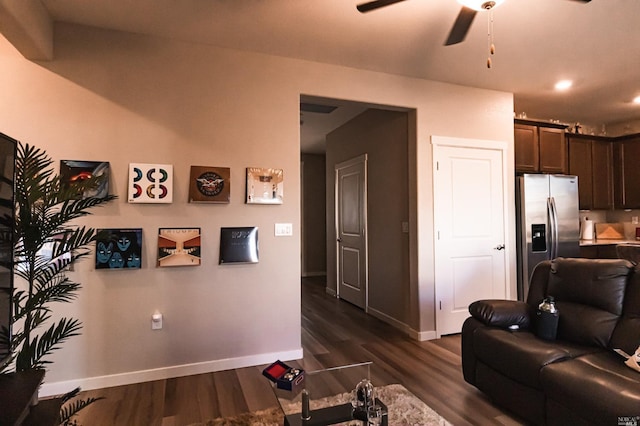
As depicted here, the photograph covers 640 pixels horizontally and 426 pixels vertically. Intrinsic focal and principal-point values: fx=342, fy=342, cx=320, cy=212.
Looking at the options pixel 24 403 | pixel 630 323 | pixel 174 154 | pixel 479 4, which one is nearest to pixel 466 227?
pixel 630 323

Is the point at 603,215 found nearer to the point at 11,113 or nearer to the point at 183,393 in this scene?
the point at 183,393

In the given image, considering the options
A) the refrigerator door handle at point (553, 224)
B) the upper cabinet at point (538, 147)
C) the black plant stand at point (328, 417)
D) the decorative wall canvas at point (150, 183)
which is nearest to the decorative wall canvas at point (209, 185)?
the decorative wall canvas at point (150, 183)

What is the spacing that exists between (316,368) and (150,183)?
2.09 metres

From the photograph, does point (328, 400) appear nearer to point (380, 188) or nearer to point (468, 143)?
point (380, 188)

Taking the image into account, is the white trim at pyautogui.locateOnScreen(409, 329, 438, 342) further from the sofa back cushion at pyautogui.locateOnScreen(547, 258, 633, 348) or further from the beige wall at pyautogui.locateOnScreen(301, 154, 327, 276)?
the beige wall at pyautogui.locateOnScreen(301, 154, 327, 276)

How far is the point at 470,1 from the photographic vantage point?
6.29ft

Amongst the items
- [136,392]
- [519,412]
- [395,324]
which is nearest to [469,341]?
[519,412]

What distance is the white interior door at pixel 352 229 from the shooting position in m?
4.83

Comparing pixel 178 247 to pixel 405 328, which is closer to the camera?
pixel 178 247

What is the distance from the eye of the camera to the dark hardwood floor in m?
2.25

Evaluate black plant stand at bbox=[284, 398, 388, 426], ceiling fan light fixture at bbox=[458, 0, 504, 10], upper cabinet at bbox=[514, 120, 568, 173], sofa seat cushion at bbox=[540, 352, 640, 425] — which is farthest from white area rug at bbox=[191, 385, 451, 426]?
upper cabinet at bbox=[514, 120, 568, 173]

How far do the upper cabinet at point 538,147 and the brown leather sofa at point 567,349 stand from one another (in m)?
2.12

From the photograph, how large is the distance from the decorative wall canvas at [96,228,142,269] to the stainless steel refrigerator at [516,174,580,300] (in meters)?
4.08

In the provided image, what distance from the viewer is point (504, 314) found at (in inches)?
95.0
